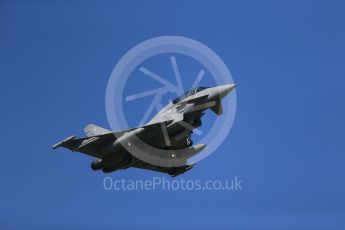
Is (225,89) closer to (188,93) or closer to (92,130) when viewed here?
(188,93)

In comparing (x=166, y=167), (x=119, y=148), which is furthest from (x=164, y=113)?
(x=166, y=167)

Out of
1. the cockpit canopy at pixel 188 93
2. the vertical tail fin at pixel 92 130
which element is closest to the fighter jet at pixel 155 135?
the cockpit canopy at pixel 188 93

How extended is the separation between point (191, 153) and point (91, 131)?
27.9 ft

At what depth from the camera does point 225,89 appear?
3534 cm

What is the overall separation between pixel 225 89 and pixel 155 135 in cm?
521

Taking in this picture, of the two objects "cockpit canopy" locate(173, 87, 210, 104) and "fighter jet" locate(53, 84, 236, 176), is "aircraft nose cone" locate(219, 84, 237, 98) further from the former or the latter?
"cockpit canopy" locate(173, 87, 210, 104)

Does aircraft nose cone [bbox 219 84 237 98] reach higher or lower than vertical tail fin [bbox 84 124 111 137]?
lower

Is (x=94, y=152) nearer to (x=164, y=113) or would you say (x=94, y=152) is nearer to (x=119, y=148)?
(x=119, y=148)

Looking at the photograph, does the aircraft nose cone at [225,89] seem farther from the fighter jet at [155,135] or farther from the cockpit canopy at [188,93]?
the cockpit canopy at [188,93]

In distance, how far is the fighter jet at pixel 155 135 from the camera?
116 feet

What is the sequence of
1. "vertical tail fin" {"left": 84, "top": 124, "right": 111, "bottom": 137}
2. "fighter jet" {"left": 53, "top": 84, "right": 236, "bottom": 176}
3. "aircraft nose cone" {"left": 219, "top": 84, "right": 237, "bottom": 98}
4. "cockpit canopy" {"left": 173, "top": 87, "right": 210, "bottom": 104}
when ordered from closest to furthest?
1. "aircraft nose cone" {"left": 219, "top": 84, "right": 237, "bottom": 98}
2. "fighter jet" {"left": 53, "top": 84, "right": 236, "bottom": 176}
3. "cockpit canopy" {"left": 173, "top": 87, "right": 210, "bottom": 104}
4. "vertical tail fin" {"left": 84, "top": 124, "right": 111, "bottom": 137}

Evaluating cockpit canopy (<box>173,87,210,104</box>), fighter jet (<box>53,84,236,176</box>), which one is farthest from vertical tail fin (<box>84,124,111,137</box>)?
cockpit canopy (<box>173,87,210,104</box>)

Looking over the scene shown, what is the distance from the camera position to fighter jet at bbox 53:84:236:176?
1395 inches

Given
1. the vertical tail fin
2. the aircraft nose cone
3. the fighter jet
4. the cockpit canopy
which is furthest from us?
the vertical tail fin
